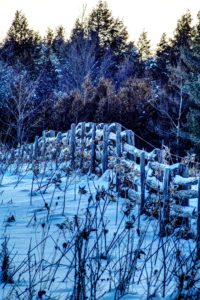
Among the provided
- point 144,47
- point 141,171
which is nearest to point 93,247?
point 141,171

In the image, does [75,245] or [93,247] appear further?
[93,247]

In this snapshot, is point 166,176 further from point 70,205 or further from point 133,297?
point 133,297

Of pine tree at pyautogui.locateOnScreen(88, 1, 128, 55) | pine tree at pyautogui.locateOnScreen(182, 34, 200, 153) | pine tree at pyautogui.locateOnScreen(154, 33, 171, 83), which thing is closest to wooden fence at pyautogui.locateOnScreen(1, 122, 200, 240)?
pine tree at pyautogui.locateOnScreen(182, 34, 200, 153)

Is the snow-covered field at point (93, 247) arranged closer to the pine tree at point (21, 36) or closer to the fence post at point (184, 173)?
the fence post at point (184, 173)

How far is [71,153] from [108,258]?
24.5ft

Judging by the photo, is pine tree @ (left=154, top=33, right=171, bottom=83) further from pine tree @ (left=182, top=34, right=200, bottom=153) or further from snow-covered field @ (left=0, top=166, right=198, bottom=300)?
snow-covered field @ (left=0, top=166, right=198, bottom=300)

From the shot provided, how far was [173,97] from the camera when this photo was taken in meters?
24.7

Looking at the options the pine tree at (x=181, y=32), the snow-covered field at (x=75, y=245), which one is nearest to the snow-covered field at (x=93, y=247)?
the snow-covered field at (x=75, y=245)

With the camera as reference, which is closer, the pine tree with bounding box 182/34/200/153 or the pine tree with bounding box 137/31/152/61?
the pine tree with bounding box 182/34/200/153

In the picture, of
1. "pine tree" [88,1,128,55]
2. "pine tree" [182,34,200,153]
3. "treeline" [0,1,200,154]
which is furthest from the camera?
"pine tree" [88,1,128,55]

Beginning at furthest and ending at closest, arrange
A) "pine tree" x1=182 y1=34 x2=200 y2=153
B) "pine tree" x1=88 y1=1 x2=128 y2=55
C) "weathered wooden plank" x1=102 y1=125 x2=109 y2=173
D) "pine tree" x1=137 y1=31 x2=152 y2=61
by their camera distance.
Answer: "pine tree" x1=137 y1=31 x2=152 y2=61, "pine tree" x1=88 y1=1 x2=128 y2=55, "pine tree" x1=182 y1=34 x2=200 y2=153, "weathered wooden plank" x1=102 y1=125 x2=109 y2=173

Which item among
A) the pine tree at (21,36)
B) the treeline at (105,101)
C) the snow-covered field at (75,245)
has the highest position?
the pine tree at (21,36)

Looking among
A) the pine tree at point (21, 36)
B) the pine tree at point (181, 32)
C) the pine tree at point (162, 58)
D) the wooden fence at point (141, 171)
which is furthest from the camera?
the pine tree at point (21, 36)

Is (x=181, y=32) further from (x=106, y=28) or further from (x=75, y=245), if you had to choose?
(x=75, y=245)
